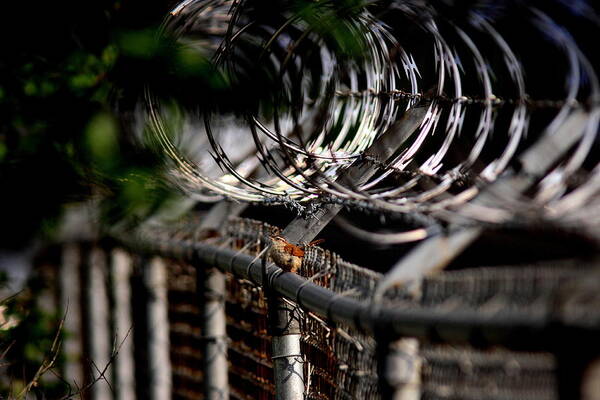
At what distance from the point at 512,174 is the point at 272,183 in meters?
1.47

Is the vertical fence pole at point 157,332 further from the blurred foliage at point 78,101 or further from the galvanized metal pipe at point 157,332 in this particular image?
the blurred foliage at point 78,101

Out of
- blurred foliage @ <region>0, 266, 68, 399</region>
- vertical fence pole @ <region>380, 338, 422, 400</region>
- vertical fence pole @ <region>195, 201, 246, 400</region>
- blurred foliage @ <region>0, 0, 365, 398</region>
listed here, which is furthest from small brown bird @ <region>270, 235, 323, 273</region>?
blurred foliage @ <region>0, 266, 68, 399</region>

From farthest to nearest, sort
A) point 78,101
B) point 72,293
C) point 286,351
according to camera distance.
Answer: point 72,293 → point 78,101 → point 286,351

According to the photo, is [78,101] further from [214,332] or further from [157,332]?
[157,332]

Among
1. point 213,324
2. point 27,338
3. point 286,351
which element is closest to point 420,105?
point 286,351

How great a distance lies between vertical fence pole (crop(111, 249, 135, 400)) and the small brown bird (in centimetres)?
232

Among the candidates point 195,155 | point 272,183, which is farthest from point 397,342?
point 195,155

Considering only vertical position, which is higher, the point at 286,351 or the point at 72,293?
the point at 286,351

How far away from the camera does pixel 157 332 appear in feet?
14.5

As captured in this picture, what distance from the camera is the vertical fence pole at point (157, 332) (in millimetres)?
4379

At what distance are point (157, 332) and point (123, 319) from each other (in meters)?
0.54

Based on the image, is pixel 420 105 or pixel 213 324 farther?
pixel 213 324

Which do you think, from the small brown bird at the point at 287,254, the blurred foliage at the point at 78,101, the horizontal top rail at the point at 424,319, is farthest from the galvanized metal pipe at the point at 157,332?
the small brown bird at the point at 287,254

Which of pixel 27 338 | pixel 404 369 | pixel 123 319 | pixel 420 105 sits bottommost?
pixel 123 319
